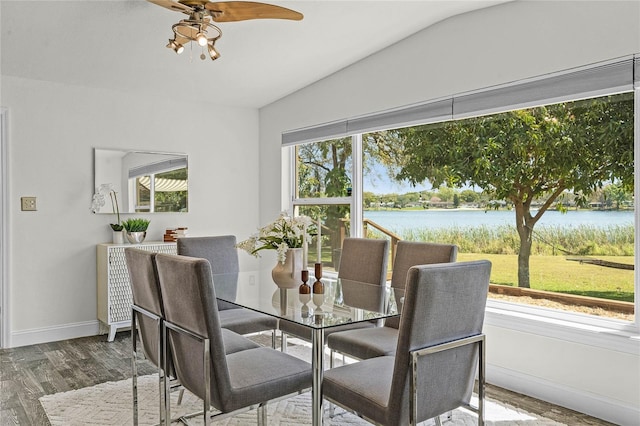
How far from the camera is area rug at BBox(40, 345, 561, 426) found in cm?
268

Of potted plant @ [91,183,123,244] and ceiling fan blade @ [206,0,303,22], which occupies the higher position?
ceiling fan blade @ [206,0,303,22]

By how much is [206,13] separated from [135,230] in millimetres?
2535

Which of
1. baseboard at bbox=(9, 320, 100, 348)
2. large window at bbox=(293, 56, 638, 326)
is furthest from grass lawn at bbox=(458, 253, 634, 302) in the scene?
baseboard at bbox=(9, 320, 100, 348)

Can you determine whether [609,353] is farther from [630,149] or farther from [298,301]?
[298,301]

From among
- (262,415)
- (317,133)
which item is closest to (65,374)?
(262,415)

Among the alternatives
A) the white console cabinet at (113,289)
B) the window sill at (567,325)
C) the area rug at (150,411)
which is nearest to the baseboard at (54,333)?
the white console cabinet at (113,289)

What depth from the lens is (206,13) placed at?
2.53 metres

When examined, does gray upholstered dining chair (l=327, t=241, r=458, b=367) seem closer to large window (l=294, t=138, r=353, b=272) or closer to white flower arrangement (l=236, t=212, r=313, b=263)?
white flower arrangement (l=236, t=212, r=313, b=263)

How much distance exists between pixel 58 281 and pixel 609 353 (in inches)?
167

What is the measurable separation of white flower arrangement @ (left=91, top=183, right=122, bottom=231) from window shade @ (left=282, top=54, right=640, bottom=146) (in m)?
2.27

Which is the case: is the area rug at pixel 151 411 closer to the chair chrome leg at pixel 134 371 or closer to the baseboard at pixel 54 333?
the chair chrome leg at pixel 134 371

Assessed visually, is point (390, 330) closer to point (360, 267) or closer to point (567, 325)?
point (360, 267)

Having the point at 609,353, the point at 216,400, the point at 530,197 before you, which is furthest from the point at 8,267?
the point at 609,353

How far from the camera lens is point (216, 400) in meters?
1.91
